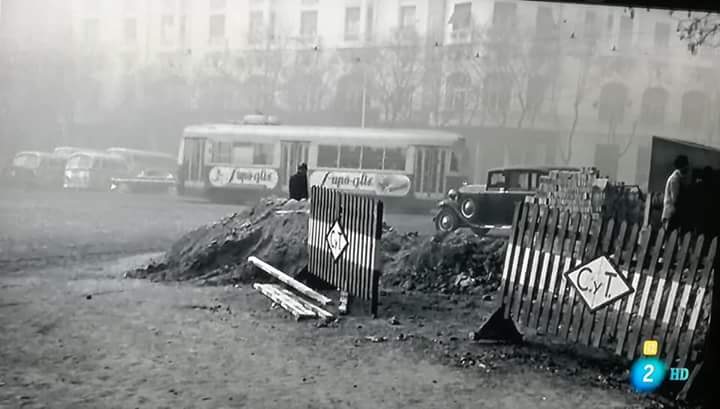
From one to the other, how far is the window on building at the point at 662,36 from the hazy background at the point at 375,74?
0.01m

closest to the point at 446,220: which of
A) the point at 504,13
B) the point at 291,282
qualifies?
the point at 291,282

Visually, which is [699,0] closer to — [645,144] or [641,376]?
[645,144]

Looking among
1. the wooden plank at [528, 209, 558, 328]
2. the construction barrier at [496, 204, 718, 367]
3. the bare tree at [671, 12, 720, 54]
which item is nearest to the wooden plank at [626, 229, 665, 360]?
the construction barrier at [496, 204, 718, 367]

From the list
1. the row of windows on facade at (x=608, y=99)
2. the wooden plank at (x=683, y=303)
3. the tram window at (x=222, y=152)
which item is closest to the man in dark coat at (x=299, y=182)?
the tram window at (x=222, y=152)

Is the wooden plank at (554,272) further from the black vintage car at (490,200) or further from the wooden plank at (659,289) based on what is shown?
the black vintage car at (490,200)

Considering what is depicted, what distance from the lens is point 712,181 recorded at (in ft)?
16.7

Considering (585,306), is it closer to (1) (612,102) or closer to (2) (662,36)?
(1) (612,102)

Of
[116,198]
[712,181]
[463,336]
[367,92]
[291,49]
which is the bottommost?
[463,336]

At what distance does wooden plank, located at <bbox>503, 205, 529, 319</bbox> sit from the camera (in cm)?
451

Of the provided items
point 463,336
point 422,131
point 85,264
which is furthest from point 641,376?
point 85,264

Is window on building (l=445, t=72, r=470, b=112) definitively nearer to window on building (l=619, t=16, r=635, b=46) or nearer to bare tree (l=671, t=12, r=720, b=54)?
window on building (l=619, t=16, r=635, b=46)

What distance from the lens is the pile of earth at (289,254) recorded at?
663cm

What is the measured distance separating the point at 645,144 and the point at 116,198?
215 inches

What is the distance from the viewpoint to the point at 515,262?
4.56 m
